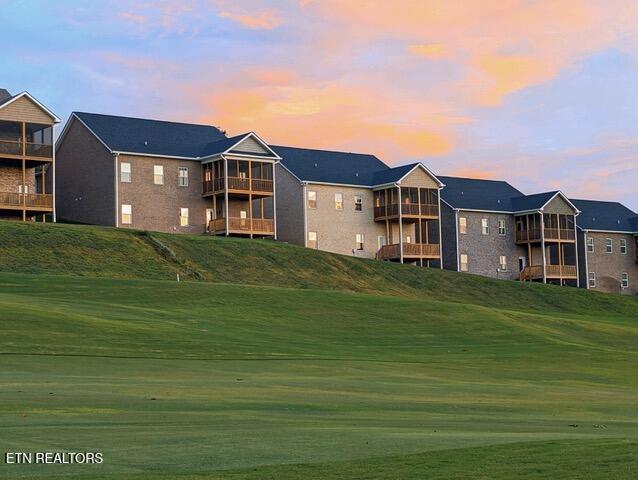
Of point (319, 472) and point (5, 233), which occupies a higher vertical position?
point (5, 233)

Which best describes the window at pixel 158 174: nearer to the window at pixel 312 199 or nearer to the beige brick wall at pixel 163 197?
the beige brick wall at pixel 163 197

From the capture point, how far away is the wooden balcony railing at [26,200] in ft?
239

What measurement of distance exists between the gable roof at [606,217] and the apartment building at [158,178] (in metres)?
40.8

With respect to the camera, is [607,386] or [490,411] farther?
[607,386]

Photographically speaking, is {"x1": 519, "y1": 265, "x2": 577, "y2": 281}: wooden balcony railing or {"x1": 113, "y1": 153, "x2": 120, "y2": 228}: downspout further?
{"x1": 519, "y1": 265, "x2": 577, "y2": 281}: wooden balcony railing

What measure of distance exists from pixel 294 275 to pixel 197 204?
45.1 ft

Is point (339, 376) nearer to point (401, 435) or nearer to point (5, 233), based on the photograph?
point (401, 435)

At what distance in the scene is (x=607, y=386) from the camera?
33.5 metres

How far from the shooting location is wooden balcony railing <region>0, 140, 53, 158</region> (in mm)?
73625

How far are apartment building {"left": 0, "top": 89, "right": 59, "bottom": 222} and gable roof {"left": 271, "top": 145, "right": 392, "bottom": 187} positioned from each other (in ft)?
71.6

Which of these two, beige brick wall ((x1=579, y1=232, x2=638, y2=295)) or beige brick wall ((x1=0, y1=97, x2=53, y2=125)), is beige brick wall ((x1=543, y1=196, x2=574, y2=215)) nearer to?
beige brick wall ((x1=579, y1=232, x2=638, y2=295))

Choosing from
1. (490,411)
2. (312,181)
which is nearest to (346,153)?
(312,181)

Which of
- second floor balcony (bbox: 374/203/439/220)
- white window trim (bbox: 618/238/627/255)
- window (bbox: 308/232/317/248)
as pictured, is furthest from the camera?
white window trim (bbox: 618/238/627/255)

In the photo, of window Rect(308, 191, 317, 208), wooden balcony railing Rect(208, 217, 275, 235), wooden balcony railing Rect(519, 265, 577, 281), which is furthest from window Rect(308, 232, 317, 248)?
wooden balcony railing Rect(519, 265, 577, 281)
